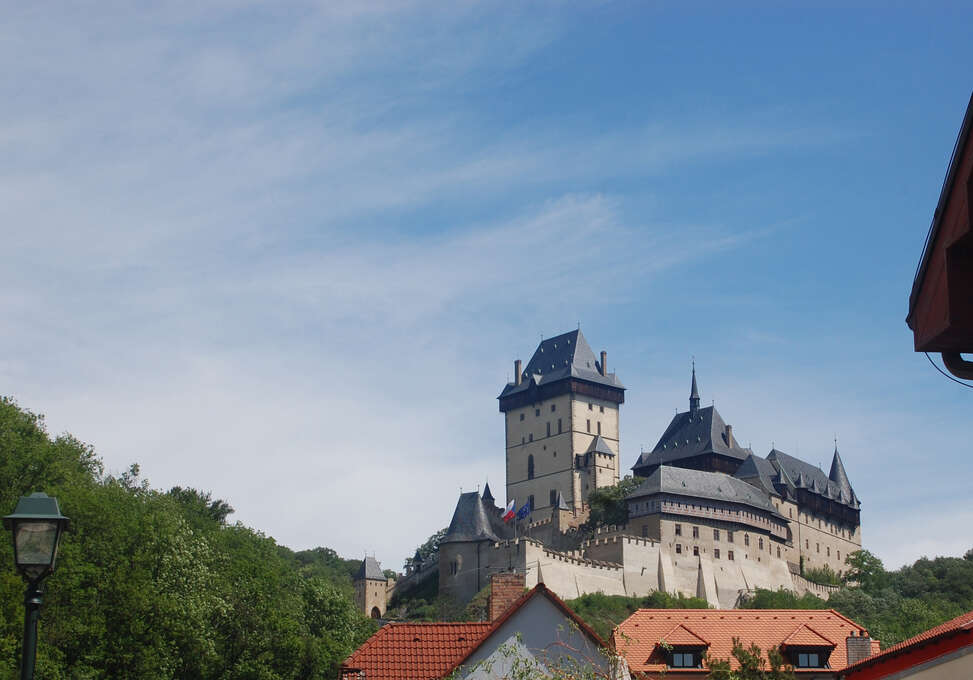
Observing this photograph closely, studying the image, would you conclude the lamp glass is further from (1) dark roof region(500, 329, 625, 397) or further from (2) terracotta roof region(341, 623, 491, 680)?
(1) dark roof region(500, 329, 625, 397)

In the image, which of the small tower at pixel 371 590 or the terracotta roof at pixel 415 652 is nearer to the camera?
the terracotta roof at pixel 415 652

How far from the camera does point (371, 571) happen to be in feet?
363

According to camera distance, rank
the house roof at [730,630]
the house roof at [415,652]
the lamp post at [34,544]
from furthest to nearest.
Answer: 1. the house roof at [730,630]
2. the house roof at [415,652]
3. the lamp post at [34,544]

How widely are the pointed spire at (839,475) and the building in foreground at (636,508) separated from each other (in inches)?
5.7

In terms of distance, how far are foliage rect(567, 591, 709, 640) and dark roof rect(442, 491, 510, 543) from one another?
40.1 ft

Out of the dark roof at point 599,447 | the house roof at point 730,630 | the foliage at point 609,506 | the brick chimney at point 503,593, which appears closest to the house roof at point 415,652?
the brick chimney at point 503,593

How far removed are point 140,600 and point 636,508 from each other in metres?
63.1

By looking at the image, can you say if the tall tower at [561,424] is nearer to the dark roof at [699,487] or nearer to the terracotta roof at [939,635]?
the dark roof at [699,487]

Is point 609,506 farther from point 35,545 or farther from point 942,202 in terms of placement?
point 942,202

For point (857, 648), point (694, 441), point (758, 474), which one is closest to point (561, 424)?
point (694, 441)

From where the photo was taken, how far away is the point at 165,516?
2192 inches

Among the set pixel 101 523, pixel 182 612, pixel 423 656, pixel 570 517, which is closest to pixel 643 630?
pixel 423 656

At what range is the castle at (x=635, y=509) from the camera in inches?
3765

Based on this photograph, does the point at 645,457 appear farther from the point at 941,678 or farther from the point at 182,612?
the point at 941,678
